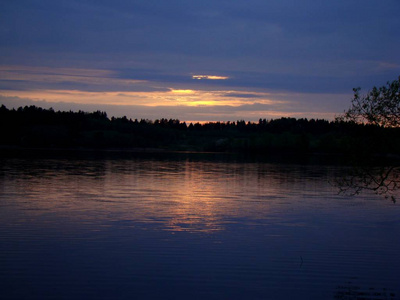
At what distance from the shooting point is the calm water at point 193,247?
1506 centimetres

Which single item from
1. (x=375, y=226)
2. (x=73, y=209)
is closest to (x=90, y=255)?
(x=73, y=209)

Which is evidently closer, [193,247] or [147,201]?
[193,247]

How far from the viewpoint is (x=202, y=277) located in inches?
635

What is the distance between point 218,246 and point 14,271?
8.72 metres

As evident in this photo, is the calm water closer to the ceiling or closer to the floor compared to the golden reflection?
closer to the floor

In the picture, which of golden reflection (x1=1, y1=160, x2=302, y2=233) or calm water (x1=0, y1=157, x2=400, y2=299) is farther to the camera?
golden reflection (x1=1, y1=160, x2=302, y2=233)

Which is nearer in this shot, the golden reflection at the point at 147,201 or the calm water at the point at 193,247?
the calm water at the point at 193,247

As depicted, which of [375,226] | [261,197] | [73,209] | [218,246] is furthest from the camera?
[261,197]

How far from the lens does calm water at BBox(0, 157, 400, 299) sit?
15062mm

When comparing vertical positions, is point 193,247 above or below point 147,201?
below

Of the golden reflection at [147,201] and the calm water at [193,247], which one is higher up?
the golden reflection at [147,201]

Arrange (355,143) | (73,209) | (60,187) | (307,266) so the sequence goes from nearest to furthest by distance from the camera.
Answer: (307,266)
(355,143)
(73,209)
(60,187)

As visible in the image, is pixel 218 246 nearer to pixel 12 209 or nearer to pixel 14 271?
pixel 14 271

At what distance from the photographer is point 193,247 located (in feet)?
65.9
